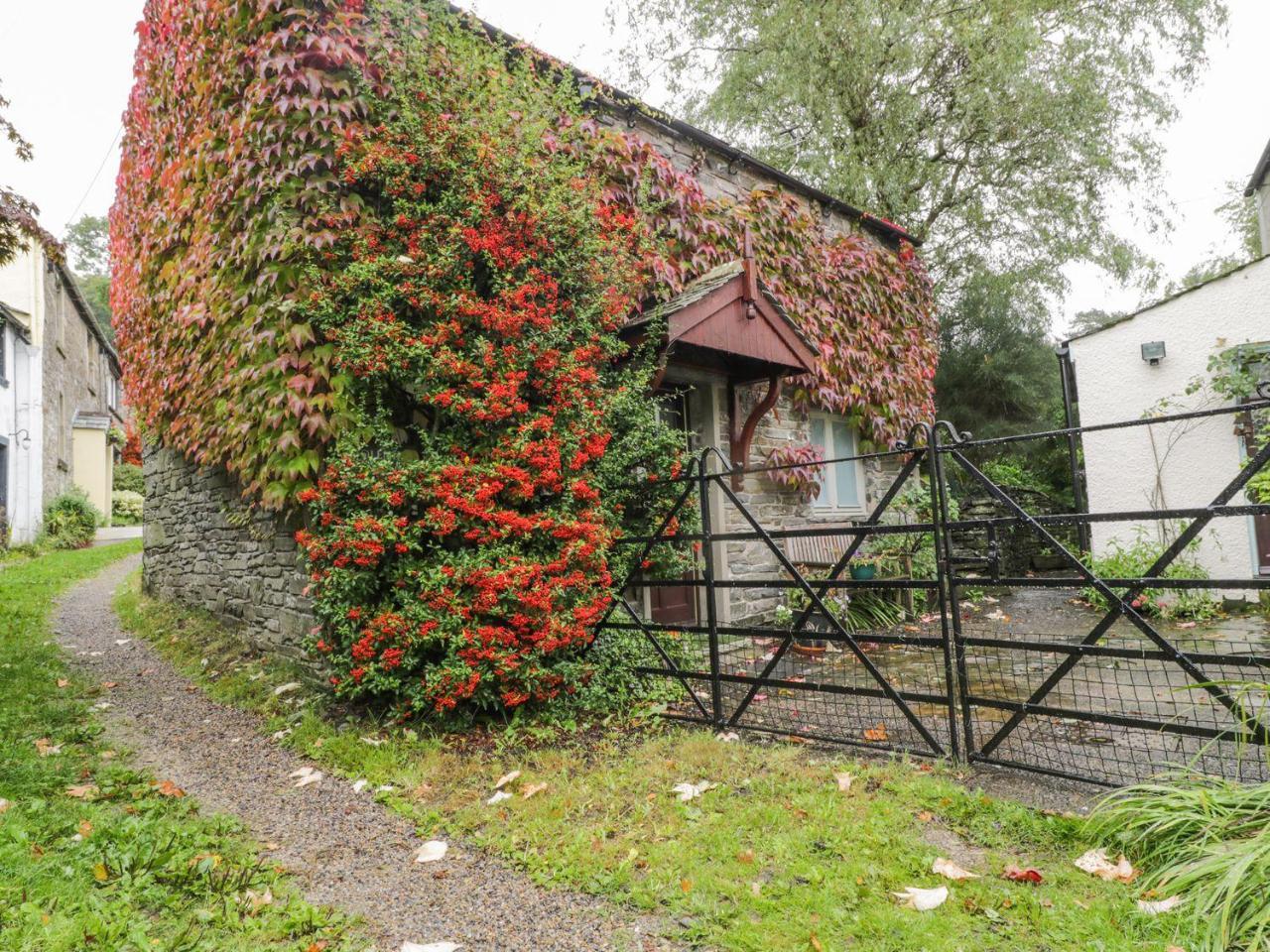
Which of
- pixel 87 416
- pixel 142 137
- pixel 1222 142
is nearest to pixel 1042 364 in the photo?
pixel 1222 142

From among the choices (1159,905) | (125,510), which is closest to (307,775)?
(1159,905)

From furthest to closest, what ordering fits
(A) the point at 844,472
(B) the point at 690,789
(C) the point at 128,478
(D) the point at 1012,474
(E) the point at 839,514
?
(C) the point at 128,478 → (D) the point at 1012,474 → (A) the point at 844,472 → (E) the point at 839,514 → (B) the point at 690,789

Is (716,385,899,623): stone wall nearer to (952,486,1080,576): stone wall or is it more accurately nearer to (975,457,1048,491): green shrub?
(952,486,1080,576): stone wall

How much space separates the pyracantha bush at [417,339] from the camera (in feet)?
14.1

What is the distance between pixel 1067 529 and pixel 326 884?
10687 mm

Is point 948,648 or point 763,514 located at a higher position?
point 763,514

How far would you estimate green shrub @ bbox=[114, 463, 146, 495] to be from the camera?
25639 millimetres

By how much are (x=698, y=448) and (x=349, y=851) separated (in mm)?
4677

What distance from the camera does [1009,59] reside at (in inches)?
436

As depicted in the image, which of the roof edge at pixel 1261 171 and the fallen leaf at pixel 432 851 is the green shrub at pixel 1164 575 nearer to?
the fallen leaf at pixel 432 851

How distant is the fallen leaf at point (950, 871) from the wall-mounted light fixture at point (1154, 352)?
767cm

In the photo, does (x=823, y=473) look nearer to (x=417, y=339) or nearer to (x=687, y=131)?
(x=687, y=131)

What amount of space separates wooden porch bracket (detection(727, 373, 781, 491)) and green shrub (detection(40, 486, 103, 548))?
1490cm

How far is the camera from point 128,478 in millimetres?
26016
